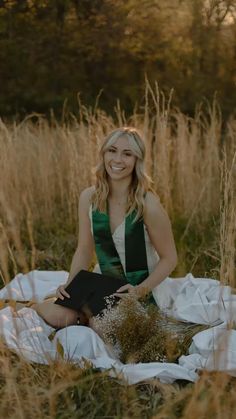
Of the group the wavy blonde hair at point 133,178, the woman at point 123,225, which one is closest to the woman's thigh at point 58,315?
the woman at point 123,225

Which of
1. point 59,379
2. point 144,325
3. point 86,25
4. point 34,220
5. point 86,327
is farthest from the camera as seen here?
point 86,25

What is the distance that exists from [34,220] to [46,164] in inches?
17.2

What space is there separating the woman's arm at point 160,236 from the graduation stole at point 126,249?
0.22 ft

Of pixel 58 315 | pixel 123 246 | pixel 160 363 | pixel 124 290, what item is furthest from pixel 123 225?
pixel 160 363

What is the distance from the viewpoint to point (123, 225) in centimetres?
311

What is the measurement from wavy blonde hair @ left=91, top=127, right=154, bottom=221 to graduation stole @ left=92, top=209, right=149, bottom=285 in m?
0.04

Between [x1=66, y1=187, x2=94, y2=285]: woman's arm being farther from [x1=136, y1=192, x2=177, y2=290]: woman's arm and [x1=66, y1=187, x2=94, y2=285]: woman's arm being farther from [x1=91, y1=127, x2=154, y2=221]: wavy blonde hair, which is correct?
[x1=136, y1=192, x2=177, y2=290]: woman's arm

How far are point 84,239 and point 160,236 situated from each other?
41 cm

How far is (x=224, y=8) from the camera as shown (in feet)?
23.2

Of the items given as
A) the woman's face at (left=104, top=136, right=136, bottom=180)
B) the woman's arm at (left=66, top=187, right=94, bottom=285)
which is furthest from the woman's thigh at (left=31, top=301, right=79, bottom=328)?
the woman's face at (left=104, top=136, right=136, bottom=180)

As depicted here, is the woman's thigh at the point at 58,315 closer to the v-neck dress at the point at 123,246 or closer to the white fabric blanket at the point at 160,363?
the white fabric blanket at the point at 160,363

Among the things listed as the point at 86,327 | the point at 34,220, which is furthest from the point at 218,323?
the point at 34,220

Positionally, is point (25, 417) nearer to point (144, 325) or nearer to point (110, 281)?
point (144, 325)

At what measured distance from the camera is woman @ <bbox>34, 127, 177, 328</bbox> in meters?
3.04
